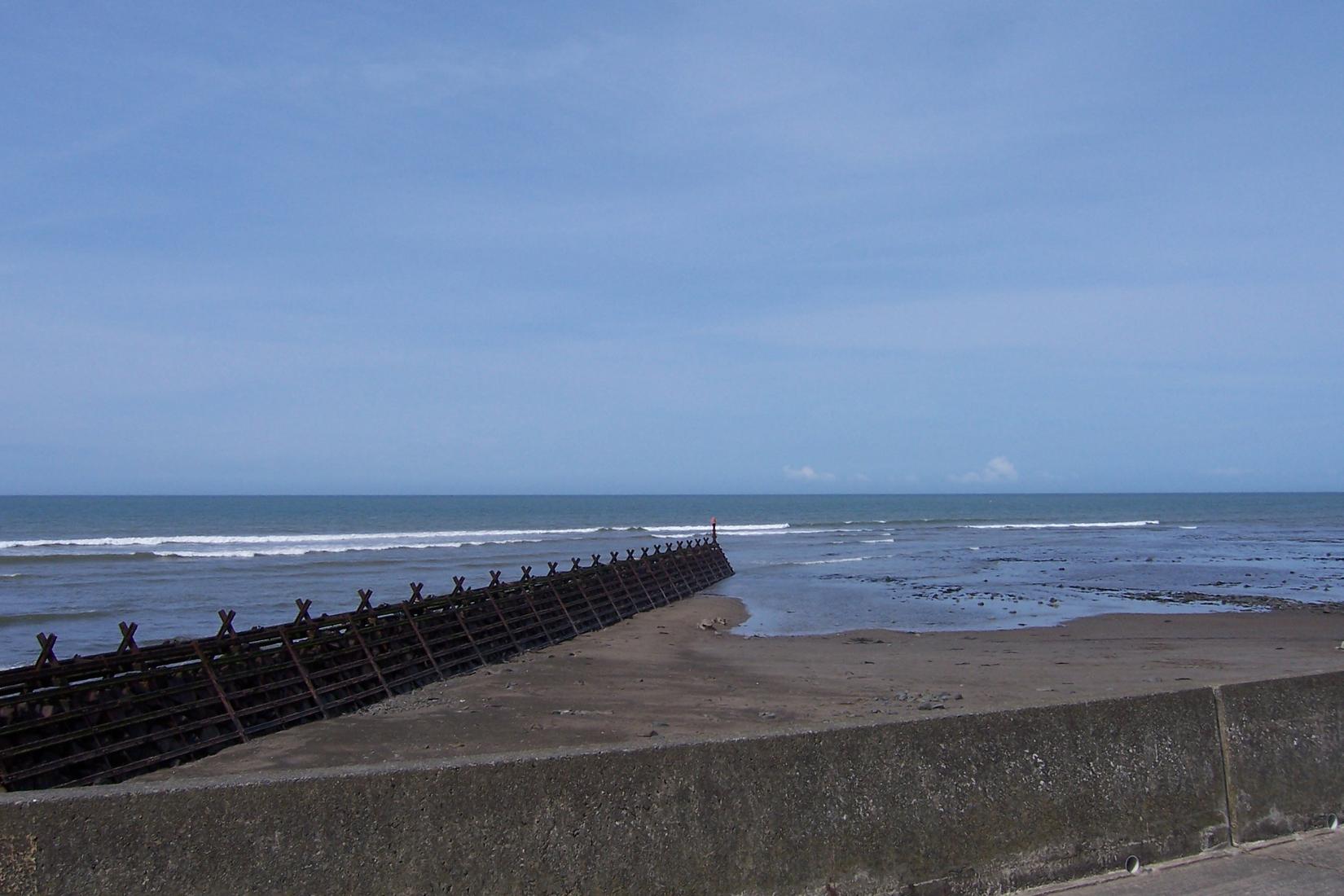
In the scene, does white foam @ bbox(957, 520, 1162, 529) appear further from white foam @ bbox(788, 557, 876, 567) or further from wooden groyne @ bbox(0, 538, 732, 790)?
wooden groyne @ bbox(0, 538, 732, 790)

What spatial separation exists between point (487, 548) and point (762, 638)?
37.6 m

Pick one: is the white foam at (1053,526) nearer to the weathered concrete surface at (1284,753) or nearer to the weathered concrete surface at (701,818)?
the weathered concrete surface at (1284,753)

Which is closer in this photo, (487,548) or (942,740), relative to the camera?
(942,740)

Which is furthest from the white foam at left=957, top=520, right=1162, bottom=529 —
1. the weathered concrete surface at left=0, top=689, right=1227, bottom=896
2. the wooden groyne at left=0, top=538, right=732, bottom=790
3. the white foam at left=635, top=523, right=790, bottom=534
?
the weathered concrete surface at left=0, top=689, right=1227, bottom=896

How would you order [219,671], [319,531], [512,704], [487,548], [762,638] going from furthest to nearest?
[319,531], [487,548], [762,638], [512,704], [219,671]

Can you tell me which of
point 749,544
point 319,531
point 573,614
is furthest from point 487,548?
point 573,614

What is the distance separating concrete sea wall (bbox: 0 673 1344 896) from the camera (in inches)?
133

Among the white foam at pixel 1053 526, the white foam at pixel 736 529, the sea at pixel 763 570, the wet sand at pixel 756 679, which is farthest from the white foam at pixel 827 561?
the white foam at pixel 1053 526

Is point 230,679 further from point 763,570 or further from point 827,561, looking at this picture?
point 827,561

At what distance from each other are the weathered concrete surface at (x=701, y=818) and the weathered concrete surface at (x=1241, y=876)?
0.27 feet

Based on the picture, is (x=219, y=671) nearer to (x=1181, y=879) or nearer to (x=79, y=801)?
(x=79, y=801)

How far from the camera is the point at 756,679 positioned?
637 inches

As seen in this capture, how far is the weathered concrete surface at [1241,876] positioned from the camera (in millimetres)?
4539

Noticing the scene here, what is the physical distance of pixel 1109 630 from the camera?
72.8 feet
